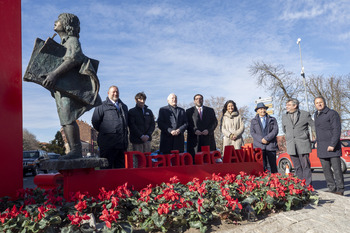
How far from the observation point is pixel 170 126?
645 cm

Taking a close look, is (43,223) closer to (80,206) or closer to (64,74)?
(80,206)

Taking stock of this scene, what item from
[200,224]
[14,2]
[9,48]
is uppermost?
[14,2]

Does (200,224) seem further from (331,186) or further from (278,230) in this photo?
(331,186)

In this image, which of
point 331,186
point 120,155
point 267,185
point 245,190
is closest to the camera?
point 245,190

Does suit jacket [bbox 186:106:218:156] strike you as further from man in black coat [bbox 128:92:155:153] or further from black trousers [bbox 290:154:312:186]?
black trousers [bbox 290:154:312:186]

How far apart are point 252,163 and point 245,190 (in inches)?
81.2

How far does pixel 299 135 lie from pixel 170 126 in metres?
2.82

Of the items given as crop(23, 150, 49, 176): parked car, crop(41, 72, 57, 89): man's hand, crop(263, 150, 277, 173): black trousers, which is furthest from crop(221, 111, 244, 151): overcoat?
crop(23, 150, 49, 176): parked car

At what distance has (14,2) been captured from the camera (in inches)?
174

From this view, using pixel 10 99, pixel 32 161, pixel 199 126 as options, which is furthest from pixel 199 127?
pixel 32 161

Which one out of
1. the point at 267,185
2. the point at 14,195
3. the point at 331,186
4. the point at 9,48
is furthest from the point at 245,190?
the point at 9,48

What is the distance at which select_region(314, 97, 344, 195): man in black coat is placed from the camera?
5.97 meters

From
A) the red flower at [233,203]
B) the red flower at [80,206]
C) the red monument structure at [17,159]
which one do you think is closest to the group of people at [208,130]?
the red monument structure at [17,159]

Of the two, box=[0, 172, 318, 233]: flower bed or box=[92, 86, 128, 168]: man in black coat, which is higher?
box=[92, 86, 128, 168]: man in black coat
